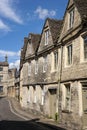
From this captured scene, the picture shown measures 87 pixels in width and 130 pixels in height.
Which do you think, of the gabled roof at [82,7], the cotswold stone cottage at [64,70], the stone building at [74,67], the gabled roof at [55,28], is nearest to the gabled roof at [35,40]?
the cotswold stone cottage at [64,70]

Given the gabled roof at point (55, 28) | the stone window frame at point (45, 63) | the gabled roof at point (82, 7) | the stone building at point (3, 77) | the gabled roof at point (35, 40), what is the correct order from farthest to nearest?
the stone building at point (3, 77)
the gabled roof at point (35, 40)
the stone window frame at point (45, 63)
the gabled roof at point (55, 28)
the gabled roof at point (82, 7)

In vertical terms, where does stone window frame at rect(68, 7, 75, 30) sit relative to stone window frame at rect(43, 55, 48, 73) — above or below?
above

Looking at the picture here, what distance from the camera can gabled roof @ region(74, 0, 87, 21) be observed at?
17259 millimetres

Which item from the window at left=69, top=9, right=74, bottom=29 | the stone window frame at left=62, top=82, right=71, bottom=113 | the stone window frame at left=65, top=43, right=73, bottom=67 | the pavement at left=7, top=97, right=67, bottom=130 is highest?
the window at left=69, top=9, right=74, bottom=29

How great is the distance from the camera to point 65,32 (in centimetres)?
2008

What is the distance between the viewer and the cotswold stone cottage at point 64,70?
16.8 meters

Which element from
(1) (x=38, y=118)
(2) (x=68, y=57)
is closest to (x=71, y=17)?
(2) (x=68, y=57)

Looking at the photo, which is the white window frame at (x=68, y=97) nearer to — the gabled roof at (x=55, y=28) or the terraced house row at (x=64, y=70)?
the terraced house row at (x=64, y=70)

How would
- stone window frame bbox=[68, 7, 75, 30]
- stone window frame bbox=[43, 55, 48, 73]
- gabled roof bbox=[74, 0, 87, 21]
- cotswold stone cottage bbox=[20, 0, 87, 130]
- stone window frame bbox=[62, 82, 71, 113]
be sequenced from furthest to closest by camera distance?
stone window frame bbox=[43, 55, 48, 73] → stone window frame bbox=[68, 7, 75, 30] → stone window frame bbox=[62, 82, 71, 113] → gabled roof bbox=[74, 0, 87, 21] → cotswold stone cottage bbox=[20, 0, 87, 130]

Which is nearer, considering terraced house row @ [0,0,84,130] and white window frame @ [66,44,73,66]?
terraced house row @ [0,0,84,130]

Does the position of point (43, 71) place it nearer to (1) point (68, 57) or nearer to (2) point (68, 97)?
(1) point (68, 57)

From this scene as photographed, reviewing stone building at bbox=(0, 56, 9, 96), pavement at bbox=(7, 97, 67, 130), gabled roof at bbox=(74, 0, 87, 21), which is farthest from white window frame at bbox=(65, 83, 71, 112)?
stone building at bbox=(0, 56, 9, 96)

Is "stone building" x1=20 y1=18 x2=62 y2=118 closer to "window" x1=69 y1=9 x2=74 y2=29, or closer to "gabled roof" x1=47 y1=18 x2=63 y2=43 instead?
"gabled roof" x1=47 y1=18 x2=63 y2=43

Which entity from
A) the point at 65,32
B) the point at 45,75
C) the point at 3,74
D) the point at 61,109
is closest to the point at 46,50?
the point at 45,75
